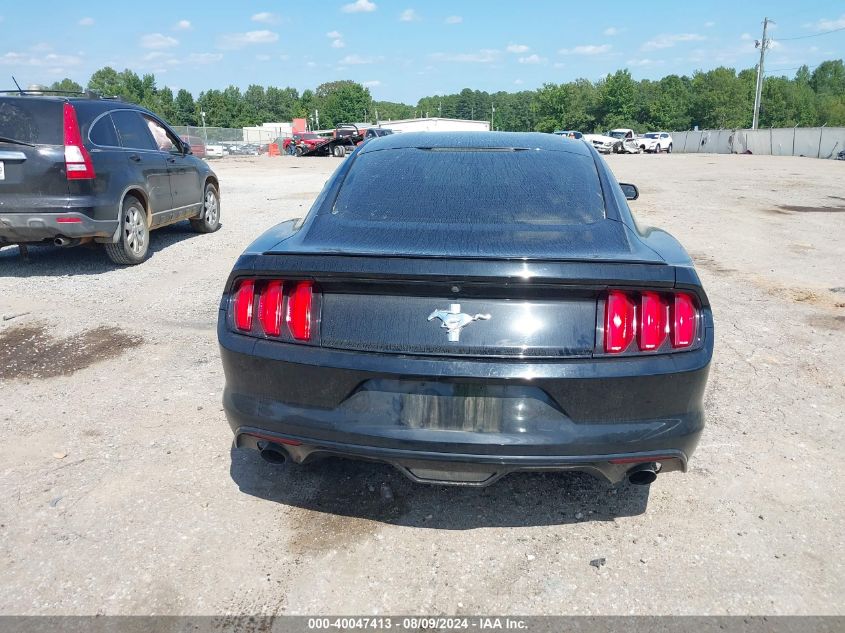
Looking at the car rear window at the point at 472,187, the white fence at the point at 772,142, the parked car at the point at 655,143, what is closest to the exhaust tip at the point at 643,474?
the car rear window at the point at 472,187

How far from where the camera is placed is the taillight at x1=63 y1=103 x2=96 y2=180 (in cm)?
661

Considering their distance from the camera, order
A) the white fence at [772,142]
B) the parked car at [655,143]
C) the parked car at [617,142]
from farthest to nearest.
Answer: the parked car at [655,143], the parked car at [617,142], the white fence at [772,142]

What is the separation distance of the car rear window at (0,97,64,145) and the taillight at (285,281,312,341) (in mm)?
5514

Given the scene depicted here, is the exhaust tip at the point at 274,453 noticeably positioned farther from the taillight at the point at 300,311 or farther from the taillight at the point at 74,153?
the taillight at the point at 74,153

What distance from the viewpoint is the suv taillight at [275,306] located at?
97.8 inches

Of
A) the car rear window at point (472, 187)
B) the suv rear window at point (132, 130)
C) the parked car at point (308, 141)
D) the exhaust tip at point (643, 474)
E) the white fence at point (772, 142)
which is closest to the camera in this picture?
the exhaust tip at point (643, 474)

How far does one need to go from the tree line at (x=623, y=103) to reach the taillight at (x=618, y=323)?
3921 inches

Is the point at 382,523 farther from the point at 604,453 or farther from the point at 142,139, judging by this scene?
the point at 142,139

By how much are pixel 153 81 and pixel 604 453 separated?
143 metres

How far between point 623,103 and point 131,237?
103 meters

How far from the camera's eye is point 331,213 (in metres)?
3.04

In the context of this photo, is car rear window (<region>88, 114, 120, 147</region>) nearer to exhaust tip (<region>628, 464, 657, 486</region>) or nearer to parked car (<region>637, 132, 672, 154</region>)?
exhaust tip (<region>628, 464, 657, 486</region>)

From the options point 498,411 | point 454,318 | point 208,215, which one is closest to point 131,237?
point 208,215

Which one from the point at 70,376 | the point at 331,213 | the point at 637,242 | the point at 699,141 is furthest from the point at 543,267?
the point at 699,141
